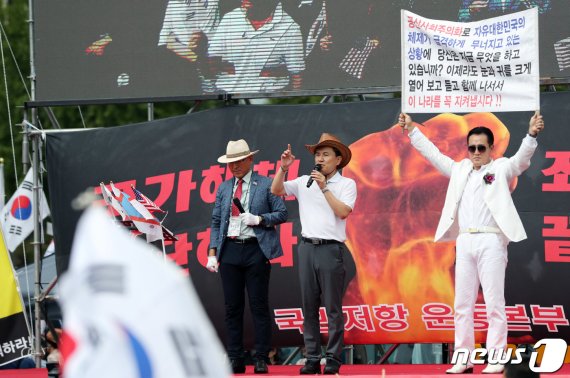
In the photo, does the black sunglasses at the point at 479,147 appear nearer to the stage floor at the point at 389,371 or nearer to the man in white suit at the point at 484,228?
the man in white suit at the point at 484,228

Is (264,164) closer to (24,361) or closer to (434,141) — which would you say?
(434,141)

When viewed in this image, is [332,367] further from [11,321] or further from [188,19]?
[11,321]

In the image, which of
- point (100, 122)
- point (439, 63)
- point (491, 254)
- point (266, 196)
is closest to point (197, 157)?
point (266, 196)

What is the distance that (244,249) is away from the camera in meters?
8.01

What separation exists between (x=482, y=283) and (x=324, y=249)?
3.69 feet

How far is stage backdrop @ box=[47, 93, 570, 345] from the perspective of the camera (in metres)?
8.55

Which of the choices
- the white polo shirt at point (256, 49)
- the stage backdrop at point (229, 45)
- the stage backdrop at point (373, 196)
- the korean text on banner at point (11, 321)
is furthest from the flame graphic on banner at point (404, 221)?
the korean text on banner at point (11, 321)

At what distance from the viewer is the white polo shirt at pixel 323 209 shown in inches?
301

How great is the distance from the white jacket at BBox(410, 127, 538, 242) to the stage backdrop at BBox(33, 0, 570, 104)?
5.26ft

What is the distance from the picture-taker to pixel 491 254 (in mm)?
7102

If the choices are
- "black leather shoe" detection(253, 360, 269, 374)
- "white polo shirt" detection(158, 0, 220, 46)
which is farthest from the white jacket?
"white polo shirt" detection(158, 0, 220, 46)

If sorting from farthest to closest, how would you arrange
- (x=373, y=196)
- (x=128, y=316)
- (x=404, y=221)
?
(x=373, y=196)
(x=404, y=221)
(x=128, y=316)

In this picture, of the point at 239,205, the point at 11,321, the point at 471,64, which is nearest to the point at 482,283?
the point at 471,64

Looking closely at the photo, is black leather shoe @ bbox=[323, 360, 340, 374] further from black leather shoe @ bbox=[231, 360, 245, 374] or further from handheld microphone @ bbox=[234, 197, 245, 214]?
handheld microphone @ bbox=[234, 197, 245, 214]
